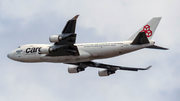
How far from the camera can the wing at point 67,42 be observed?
130 feet

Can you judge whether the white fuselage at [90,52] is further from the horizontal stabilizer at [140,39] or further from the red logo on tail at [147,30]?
the red logo on tail at [147,30]

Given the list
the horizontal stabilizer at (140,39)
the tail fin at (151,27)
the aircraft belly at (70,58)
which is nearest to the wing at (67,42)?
the aircraft belly at (70,58)

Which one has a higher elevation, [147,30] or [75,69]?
[147,30]

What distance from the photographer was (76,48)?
44.2 meters

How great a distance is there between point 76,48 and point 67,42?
2262 millimetres

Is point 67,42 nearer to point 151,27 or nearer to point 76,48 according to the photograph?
point 76,48

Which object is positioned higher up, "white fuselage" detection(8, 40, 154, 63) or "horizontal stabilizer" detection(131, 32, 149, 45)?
"horizontal stabilizer" detection(131, 32, 149, 45)

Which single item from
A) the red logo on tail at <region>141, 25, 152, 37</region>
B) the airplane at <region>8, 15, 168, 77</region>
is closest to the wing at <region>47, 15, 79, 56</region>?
the airplane at <region>8, 15, 168, 77</region>

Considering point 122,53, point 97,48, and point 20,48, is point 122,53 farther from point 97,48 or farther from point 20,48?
point 20,48

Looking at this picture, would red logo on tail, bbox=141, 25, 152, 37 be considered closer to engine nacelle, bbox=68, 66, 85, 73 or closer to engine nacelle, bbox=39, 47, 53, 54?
engine nacelle, bbox=68, 66, 85, 73

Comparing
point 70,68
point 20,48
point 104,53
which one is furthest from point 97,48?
point 20,48

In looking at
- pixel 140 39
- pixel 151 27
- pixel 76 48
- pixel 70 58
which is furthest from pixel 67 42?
pixel 151 27

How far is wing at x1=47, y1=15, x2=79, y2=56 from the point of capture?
39562 millimetres

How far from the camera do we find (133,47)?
43.1 metres
